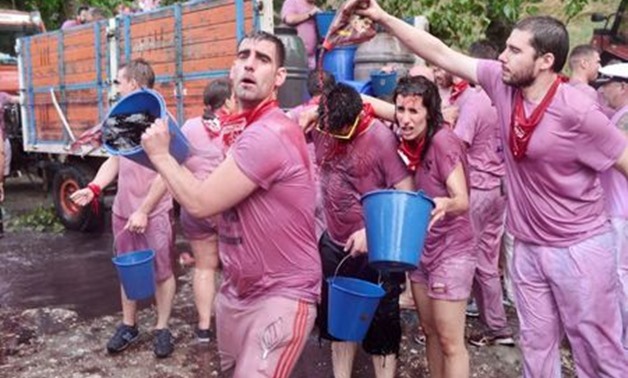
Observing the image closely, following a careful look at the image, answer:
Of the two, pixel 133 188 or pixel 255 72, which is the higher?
pixel 255 72

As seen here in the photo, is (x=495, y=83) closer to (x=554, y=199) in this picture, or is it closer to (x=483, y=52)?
(x=554, y=199)

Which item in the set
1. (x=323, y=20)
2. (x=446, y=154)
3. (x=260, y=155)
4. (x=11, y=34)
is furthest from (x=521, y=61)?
(x=11, y=34)

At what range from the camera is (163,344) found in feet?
15.0

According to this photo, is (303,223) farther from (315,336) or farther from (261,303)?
(315,336)

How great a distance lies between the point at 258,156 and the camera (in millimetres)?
2445

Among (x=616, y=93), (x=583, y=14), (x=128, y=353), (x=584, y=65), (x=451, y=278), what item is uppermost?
(x=583, y=14)

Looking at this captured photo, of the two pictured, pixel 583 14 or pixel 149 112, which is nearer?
pixel 149 112

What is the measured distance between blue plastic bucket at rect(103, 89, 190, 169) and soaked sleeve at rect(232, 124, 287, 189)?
0.26 metres

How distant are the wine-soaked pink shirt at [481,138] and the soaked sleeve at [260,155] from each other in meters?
2.39

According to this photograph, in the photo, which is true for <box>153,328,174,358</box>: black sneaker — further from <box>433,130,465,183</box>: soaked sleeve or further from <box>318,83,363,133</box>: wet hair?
<box>433,130,465,183</box>: soaked sleeve

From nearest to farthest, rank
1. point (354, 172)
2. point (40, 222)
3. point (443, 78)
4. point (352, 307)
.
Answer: point (352, 307) < point (354, 172) < point (443, 78) < point (40, 222)

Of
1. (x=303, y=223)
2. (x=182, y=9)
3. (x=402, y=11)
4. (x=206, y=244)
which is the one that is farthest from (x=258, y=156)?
(x=402, y=11)

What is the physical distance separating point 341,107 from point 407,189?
54 centimetres

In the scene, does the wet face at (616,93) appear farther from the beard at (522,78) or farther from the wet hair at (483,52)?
the beard at (522,78)
